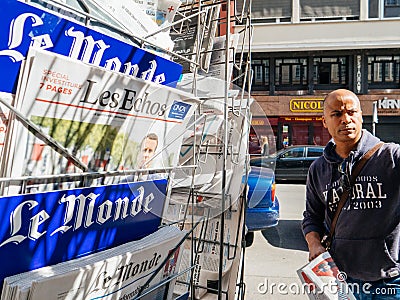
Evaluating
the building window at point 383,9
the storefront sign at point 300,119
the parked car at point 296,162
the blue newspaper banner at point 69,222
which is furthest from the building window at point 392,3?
the blue newspaper banner at point 69,222

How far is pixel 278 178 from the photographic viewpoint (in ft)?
32.1

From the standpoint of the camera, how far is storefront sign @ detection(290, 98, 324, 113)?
48.4ft

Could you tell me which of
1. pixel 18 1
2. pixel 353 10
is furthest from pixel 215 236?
pixel 353 10

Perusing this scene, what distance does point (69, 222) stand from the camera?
807mm

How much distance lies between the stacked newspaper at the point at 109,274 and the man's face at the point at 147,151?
20cm

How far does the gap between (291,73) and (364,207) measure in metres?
14.4

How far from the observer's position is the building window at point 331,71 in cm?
1483

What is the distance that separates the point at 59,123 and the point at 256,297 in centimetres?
232

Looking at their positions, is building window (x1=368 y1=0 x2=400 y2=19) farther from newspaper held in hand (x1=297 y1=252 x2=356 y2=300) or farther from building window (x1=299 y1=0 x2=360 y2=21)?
newspaper held in hand (x1=297 y1=252 x2=356 y2=300)

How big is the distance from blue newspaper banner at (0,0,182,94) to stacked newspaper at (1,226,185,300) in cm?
36

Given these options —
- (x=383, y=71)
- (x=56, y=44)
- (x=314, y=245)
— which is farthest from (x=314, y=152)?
(x=56, y=44)

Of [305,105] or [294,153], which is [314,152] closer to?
[294,153]

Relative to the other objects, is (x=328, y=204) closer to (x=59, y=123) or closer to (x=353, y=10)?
(x=59, y=123)

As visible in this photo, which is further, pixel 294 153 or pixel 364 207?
pixel 294 153
